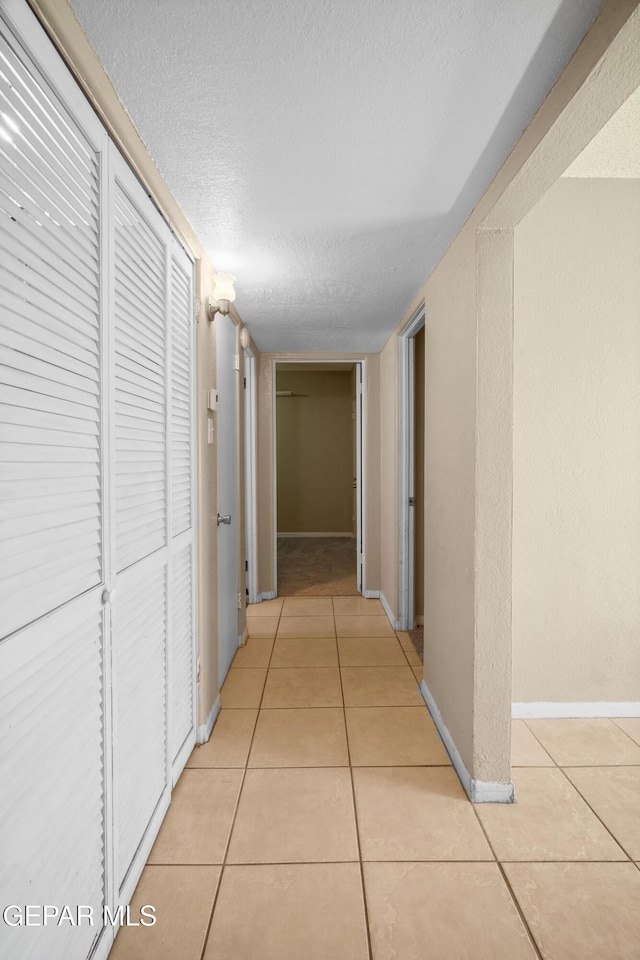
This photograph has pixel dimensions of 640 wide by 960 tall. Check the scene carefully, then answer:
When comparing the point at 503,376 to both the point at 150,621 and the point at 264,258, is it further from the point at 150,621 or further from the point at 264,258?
the point at 150,621

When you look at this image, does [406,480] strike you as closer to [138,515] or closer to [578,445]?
[578,445]

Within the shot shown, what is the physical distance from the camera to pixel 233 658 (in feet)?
10.2

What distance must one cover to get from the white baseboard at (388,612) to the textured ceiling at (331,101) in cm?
257

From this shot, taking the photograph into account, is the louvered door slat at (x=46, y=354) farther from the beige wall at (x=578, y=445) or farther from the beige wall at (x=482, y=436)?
the beige wall at (x=578, y=445)

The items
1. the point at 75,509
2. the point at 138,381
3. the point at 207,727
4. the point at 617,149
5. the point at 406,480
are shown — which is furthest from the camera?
the point at 406,480

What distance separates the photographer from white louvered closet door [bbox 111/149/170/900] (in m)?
1.35

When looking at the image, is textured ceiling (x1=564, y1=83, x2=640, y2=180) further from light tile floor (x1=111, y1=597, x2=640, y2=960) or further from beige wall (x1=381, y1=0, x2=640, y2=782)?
light tile floor (x1=111, y1=597, x2=640, y2=960)

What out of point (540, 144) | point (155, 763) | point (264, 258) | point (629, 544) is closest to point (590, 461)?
point (629, 544)

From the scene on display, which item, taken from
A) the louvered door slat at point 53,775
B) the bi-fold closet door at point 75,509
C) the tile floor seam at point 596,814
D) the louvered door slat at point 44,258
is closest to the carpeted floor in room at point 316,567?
the tile floor seam at point 596,814

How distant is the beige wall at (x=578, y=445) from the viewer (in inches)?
92.6

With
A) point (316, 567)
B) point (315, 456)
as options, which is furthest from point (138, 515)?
point (315, 456)

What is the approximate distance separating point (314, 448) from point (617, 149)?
18.6ft

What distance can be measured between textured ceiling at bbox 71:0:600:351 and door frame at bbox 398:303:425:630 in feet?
4.67

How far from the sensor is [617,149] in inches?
77.9
